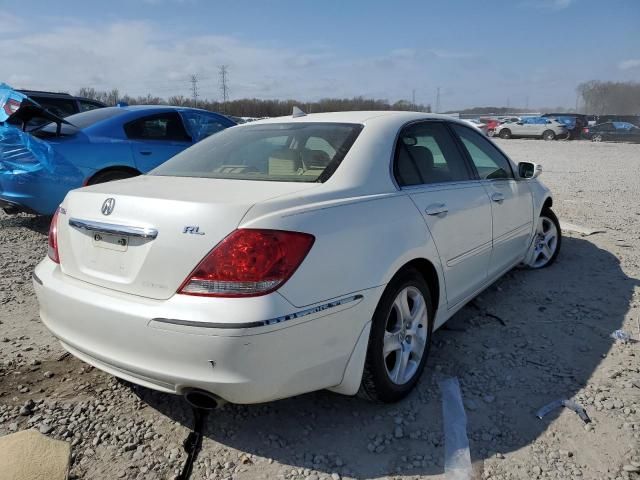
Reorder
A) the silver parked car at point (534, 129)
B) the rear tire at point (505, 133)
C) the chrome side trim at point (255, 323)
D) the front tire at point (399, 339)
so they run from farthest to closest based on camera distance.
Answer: the rear tire at point (505, 133) < the silver parked car at point (534, 129) < the front tire at point (399, 339) < the chrome side trim at point (255, 323)

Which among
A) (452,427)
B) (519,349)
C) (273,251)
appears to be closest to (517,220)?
(519,349)

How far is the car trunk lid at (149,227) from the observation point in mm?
1982

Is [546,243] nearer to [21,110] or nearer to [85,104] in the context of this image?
[21,110]

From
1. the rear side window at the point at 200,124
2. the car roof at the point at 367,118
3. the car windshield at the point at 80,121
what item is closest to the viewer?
the car roof at the point at 367,118

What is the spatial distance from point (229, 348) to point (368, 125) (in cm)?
159

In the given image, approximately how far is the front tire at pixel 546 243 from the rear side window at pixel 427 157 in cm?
185

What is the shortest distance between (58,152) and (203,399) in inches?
161

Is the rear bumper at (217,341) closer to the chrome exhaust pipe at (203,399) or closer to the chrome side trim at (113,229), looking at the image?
the chrome exhaust pipe at (203,399)

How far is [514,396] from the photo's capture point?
270cm

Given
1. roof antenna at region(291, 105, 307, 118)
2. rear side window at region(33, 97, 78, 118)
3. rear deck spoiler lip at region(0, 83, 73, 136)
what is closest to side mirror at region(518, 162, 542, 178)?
roof antenna at region(291, 105, 307, 118)

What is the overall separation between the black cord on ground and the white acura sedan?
377 millimetres

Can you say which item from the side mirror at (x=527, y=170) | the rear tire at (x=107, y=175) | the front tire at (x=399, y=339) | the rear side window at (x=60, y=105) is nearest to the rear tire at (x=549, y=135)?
the rear side window at (x=60, y=105)

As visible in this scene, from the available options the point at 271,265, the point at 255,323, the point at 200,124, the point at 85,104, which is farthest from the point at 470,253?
the point at 85,104

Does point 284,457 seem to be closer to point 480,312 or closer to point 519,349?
point 519,349
